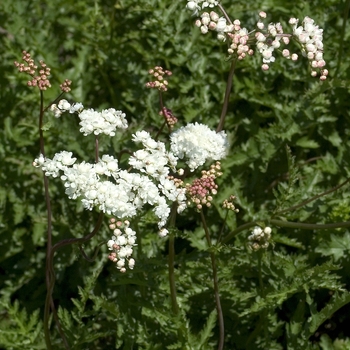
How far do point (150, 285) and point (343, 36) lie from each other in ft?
7.00

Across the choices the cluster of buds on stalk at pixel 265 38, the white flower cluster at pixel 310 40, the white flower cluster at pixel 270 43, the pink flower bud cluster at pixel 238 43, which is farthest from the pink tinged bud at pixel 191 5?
the white flower cluster at pixel 310 40

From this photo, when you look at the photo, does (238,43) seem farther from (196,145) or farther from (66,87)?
(66,87)

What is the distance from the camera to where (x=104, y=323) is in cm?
454

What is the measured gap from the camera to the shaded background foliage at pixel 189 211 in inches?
159

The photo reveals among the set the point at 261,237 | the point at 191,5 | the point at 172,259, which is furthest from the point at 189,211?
the point at 191,5

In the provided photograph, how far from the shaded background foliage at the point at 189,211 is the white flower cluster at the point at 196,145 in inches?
30.8

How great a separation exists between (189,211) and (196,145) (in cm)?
177

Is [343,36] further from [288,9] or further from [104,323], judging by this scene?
[104,323]

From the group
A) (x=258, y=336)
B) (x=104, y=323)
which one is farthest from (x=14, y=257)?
(x=258, y=336)

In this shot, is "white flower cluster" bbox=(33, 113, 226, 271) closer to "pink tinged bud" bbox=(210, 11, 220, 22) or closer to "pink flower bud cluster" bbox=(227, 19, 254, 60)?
"pink flower bud cluster" bbox=(227, 19, 254, 60)

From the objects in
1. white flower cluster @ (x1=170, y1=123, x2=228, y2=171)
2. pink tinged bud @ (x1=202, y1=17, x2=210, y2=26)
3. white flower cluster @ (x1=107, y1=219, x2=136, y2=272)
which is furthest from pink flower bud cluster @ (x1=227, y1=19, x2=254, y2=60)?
white flower cluster @ (x1=107, y1=219, x2=136, y2=272)

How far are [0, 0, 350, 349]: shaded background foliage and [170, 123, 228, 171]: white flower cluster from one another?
781mm

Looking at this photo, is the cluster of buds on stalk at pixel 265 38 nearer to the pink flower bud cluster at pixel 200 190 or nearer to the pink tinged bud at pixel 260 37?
the pink tinged bud at pixel 260 37

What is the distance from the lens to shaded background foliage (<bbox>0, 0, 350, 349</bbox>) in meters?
4.05
